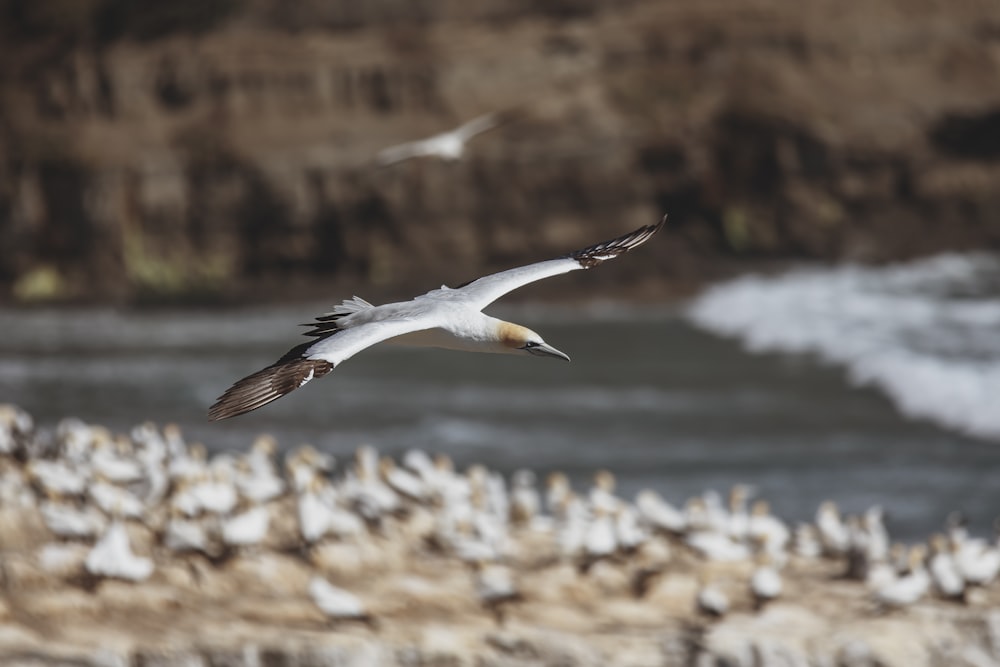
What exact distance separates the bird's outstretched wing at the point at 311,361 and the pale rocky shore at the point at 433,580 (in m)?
2.43

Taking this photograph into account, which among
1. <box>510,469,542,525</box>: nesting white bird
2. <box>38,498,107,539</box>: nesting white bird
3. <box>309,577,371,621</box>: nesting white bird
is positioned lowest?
<box>309,577,371,621</box>: nesting white bird

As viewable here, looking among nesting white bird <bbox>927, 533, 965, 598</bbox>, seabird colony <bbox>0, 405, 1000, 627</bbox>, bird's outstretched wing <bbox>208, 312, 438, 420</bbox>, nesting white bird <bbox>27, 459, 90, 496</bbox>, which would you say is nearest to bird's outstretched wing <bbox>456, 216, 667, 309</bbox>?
bird's outstretched wing <bbox>208, 312, 438, 420</bbox>

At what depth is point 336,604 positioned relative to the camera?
8.81 metres

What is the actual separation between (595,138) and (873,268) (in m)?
6.97

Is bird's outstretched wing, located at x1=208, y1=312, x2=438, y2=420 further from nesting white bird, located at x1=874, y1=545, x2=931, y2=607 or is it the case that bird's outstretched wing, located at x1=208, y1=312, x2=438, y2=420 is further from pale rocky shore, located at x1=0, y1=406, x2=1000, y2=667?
nesting white bird, located at x1=874, y1=545, x2=931, y2=607

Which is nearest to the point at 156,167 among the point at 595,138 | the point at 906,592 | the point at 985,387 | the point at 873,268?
the point at 595,138

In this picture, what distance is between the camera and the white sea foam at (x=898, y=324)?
19125 millimetres

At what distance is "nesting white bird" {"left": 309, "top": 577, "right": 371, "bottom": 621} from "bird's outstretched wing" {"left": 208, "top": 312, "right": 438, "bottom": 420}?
2.34 meters

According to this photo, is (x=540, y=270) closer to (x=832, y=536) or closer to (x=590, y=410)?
(x=832, y=536)

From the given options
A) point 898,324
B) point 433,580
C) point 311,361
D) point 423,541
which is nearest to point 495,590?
point 433,580

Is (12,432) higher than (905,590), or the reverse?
(12,432)

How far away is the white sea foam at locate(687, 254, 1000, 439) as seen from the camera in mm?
19125

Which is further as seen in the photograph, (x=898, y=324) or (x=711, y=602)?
(x=898, y=324)

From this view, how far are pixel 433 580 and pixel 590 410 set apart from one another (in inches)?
401
